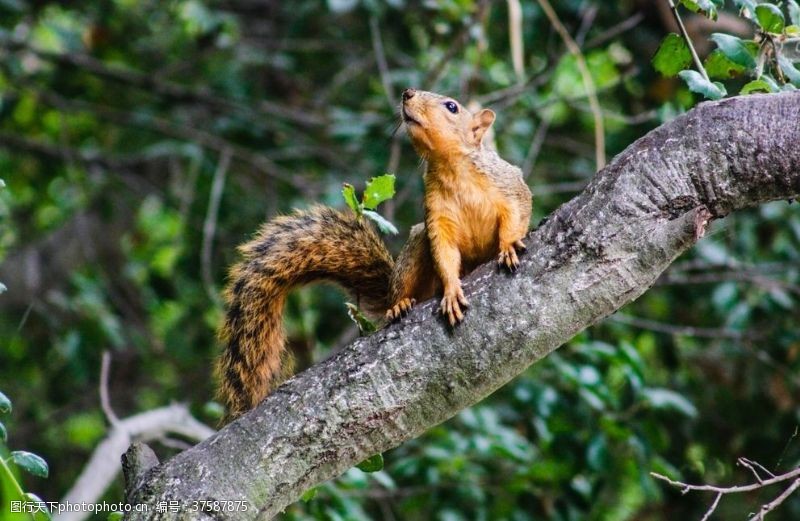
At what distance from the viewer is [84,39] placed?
5047 mm

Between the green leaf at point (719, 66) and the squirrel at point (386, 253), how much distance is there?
0.54m

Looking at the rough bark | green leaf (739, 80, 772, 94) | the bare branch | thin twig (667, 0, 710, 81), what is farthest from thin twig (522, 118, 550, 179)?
the rough bark

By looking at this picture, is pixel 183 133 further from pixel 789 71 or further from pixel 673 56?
pixel 789 71

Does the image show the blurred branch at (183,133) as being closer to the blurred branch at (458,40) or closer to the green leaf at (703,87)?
the blurred branch at (458,40)

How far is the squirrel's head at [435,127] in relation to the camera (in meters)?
2.68

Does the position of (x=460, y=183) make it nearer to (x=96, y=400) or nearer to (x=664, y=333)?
(x=664, y=333)

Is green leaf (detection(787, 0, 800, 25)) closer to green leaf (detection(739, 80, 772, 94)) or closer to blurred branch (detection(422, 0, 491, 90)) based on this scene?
green leaf (detection(739, 80, 772, 94))

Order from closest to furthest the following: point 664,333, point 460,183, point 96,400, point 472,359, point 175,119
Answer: point 472,359 → point 460,183 → point 664,333 → point 96,400 → point 175,119

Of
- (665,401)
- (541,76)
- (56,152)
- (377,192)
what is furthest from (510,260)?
(56,152)

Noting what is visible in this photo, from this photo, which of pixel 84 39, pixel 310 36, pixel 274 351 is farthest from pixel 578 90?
pixel 274 351

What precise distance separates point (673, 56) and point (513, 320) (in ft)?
2.25

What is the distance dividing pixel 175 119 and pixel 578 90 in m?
2.14

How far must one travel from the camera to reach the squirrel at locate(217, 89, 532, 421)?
2332mm

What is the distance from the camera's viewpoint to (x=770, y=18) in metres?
1.85
